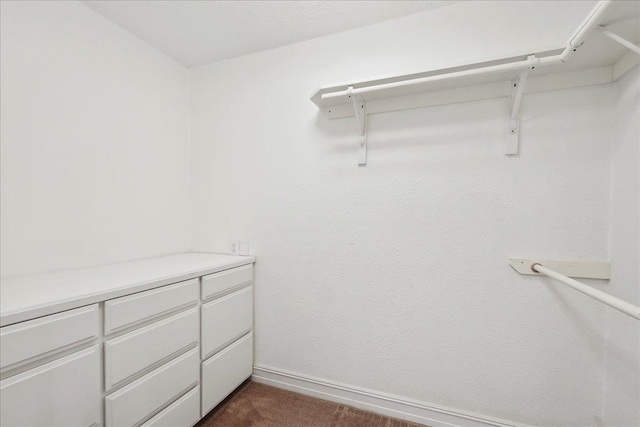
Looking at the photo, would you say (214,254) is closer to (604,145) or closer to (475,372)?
Result: (475,372)

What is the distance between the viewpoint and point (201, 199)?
6.97 ft

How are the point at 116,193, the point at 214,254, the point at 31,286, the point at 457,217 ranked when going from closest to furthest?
the point at 31,286, the point at 457,217, the point at 116,193, the point at 214,254

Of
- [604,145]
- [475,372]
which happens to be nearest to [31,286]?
[475,372]

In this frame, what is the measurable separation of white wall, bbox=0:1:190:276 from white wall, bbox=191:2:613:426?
403 millimetres

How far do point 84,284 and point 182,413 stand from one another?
0.82 m

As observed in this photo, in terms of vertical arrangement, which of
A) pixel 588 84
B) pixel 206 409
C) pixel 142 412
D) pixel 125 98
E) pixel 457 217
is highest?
pixel 125 98

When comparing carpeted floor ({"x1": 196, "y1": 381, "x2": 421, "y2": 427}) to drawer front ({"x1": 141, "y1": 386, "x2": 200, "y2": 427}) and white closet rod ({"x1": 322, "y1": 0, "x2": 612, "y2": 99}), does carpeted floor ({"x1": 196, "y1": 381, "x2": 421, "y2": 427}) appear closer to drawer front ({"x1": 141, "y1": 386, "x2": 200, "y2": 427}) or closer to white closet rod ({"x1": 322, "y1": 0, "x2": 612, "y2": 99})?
drawer front ({"x1": 141, "y1": 386, "x2": 200, "y2": 427})

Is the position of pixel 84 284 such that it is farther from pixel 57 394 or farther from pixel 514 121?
pixel 514 121

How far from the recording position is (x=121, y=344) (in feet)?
3.46

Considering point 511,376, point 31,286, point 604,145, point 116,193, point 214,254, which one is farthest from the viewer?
point 214,254

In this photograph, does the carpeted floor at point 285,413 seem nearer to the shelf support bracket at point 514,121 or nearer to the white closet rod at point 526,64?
the shelf support bracket at point 514,121

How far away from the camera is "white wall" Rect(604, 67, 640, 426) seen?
3.60 feet

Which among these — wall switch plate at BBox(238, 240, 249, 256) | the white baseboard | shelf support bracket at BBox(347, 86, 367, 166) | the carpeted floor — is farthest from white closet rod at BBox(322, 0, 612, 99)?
the carpeted floor

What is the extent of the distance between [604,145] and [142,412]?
2531mm
